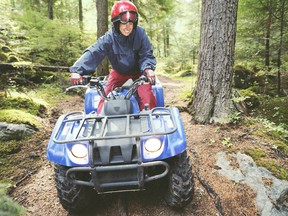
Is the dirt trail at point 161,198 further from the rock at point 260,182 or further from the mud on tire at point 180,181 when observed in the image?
the mud on tire at point 180,181

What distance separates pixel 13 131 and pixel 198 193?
3534mm

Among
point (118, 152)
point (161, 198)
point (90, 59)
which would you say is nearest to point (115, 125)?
point (118, 152)

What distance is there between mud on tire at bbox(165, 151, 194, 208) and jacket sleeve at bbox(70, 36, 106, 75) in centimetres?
165

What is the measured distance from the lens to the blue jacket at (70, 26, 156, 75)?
341cm

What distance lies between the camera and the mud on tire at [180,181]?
2.40 meters

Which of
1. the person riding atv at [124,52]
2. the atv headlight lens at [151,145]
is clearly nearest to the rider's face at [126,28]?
the person riding atv at [124,52]

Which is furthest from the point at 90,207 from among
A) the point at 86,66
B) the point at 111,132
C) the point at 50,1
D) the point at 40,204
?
the point at 50,1

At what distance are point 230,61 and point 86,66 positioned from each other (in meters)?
2.52

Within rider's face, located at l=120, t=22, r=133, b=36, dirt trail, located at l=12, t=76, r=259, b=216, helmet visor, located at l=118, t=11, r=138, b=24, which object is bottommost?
dirt trail, located at l=12, t=76, r=259, b=216

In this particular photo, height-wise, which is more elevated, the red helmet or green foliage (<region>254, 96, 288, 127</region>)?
the red helmet

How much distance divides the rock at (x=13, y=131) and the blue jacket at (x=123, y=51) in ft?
7.60

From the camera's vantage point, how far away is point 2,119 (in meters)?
4.68

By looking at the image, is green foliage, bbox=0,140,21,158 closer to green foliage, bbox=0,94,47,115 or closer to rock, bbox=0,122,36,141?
rock, bbox=0,122,36,141

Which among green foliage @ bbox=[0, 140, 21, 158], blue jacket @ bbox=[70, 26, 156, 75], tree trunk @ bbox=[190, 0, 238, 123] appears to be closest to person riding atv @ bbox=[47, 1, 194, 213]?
blue jacket @ bbox=[70, 26, 156, 75]
